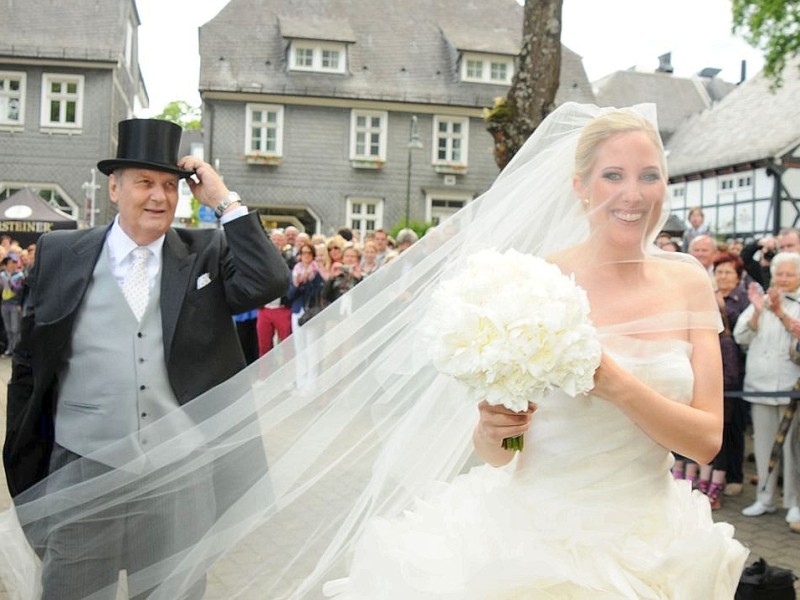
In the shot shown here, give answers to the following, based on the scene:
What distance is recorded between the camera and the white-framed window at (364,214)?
31.1m

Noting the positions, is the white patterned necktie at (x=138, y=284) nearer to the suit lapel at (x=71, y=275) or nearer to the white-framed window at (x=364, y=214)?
the suit lapel at (x=71, y=275)

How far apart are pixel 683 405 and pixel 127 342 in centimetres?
194

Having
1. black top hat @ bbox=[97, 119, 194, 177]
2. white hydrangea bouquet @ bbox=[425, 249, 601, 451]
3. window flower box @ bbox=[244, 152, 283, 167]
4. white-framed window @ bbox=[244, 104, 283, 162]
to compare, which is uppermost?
white-framed window @ bbox=[244, 104, 283, 162]

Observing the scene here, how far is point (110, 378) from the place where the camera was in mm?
3072

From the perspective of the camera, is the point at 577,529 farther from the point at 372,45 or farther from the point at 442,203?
the point at 372,45

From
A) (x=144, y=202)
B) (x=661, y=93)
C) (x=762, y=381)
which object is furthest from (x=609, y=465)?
(x=661, y=93)

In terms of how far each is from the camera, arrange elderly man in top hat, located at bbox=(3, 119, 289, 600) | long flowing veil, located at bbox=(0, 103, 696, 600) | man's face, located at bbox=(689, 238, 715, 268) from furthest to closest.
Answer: man's face, located at bbox=(689, 238, 715, 268)
elderly man in top hat, located at bbox=(3, 119, 289, 600)
long flowing veil, located at bbox=(0, 103, 696, 600)

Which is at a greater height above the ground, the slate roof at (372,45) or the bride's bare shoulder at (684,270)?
the slate roof at (372,45)

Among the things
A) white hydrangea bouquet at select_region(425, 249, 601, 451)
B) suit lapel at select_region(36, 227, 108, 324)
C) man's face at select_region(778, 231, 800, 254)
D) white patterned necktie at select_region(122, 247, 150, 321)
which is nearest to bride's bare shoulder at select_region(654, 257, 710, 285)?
white hydrangea bouquet at select_region(425, 249, 601, 451)

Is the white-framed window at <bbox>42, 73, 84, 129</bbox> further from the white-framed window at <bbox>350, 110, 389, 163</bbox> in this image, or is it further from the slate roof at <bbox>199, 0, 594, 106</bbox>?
→ the white-framed window at <bbox>350, 110, 389, 163</bbox>

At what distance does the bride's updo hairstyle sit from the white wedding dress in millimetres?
533

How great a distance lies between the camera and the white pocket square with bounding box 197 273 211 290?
323 centimetres

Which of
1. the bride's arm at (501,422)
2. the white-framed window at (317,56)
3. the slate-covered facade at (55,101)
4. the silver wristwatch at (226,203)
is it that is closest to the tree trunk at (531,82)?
the silver wristwatch at (226,203)

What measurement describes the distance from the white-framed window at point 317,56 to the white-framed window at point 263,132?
5.82 feet
